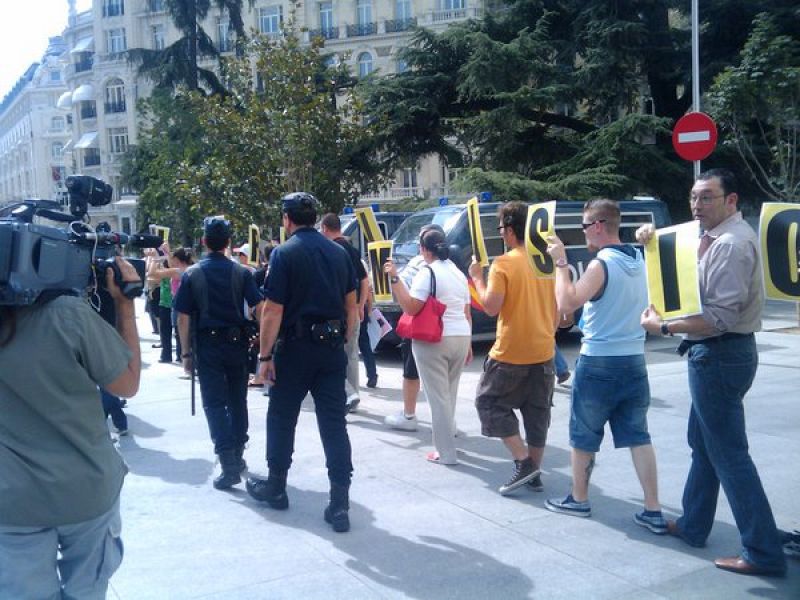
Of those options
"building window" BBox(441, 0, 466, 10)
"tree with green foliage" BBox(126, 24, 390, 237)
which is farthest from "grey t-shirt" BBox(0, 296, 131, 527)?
"building window" BBox(441, 0, 466, 10)

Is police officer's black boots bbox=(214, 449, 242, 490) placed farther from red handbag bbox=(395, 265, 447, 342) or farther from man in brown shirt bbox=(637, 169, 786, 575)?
man in brown shirt bbox=(637, 169, 786, 575)

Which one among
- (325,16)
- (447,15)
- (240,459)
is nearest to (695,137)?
(240,459)

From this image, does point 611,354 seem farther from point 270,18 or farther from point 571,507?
point 270,18

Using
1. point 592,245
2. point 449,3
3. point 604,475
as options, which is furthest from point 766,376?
point 449,3

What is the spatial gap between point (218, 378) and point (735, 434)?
340cm

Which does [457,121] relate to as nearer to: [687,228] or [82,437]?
[687,228]

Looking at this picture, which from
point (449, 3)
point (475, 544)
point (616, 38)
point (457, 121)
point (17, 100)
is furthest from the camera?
point (17, 100)

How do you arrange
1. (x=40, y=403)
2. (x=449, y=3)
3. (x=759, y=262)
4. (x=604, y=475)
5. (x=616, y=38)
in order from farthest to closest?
(x=449, y=3)
(x=616, y=38)
(x=604, y=475)
(x=759, y=262)
(x=40, y=403)

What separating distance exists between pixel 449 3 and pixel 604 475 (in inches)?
1695

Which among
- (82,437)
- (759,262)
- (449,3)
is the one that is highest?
(449,3)

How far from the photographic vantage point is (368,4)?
1834 inches

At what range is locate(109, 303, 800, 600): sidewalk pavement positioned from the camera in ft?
13.3

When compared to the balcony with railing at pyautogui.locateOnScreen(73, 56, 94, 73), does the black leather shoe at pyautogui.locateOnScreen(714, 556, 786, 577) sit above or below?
below

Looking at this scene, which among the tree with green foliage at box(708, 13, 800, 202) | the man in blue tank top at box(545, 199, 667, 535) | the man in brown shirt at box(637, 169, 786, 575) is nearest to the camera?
the man in brown shirt at box(637, 169, 786, 575)
